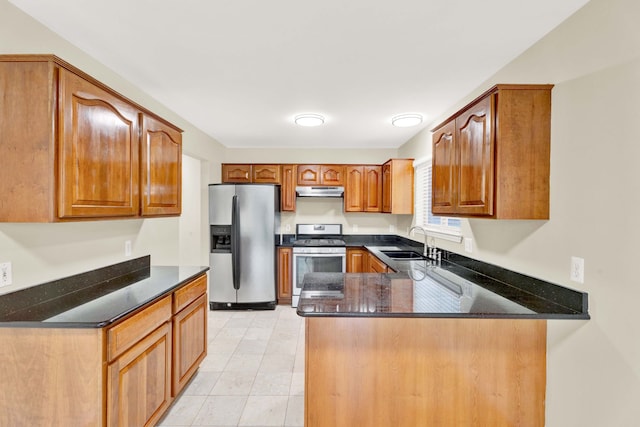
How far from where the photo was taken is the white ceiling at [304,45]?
5.13 ft

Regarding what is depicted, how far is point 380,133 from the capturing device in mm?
4027

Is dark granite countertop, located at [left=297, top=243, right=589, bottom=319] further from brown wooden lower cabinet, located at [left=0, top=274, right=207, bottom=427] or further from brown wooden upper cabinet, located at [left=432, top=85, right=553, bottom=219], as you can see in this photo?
brown wooden lower cabinet, located at [left=0, top=274, right=207, bottom=427]

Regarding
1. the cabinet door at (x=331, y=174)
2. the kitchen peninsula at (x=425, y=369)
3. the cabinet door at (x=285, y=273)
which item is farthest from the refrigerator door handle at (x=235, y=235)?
the kitchen peninsula at (x=425, y=369)

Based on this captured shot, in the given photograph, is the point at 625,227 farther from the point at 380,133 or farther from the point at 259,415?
the point at 380,133

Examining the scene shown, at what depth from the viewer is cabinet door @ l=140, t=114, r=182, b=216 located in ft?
7.00

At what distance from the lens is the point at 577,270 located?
152 centimetres

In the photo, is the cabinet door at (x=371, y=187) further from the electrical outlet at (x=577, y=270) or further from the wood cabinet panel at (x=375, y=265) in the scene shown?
the electrical outlet at (x=577, y=270)

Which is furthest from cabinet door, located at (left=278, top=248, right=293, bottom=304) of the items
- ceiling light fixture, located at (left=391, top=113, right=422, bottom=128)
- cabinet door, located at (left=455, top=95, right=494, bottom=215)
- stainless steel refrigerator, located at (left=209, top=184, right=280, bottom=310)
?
cabinet door, located at (left=455, top=95, right=494, bottom=215)

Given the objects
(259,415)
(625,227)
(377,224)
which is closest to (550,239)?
(625,227)

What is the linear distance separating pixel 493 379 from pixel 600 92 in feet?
4.94

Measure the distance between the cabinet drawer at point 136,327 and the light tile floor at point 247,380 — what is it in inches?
30.3

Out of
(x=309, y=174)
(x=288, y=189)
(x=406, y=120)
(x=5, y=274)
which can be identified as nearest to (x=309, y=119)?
(x=406, y=120)

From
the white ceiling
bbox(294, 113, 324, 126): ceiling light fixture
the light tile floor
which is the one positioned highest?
the white ceiling

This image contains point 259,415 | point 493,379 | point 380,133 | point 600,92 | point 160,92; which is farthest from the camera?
point 380,133
